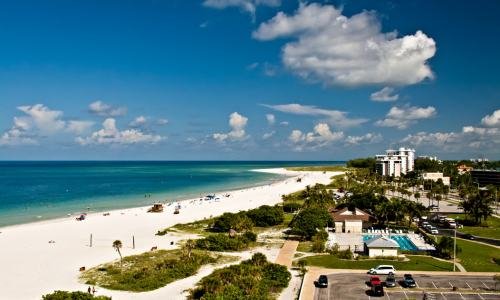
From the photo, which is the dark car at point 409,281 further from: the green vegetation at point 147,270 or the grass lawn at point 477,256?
the green vegetation at point 147,270

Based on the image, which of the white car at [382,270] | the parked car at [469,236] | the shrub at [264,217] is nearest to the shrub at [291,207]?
the shrub at [264,217]

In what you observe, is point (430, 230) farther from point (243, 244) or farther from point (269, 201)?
point (269, 201)

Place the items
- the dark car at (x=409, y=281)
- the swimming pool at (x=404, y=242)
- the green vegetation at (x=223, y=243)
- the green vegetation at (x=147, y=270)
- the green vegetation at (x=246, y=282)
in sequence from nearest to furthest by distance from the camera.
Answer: the green vegetation at (x=246, y=282) → the dark car at (x=409, y=281) → the green vegetation at (x=147, y=270) → the swimming pool at (x=404, y=242) → the green vegetation at (x=223, y=243)

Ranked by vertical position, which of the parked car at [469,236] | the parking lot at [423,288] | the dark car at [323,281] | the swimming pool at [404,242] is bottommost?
the parking lot at [423,288]

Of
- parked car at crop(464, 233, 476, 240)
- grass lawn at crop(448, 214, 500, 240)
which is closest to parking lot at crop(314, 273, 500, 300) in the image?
parked car at crop(464, 233, 476, 240)

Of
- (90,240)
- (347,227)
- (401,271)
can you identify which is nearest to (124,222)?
(90,240)

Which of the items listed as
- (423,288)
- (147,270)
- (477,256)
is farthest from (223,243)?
(477,256)

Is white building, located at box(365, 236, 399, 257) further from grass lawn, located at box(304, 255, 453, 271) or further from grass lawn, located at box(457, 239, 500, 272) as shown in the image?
grass lawn, located at box(457, 239, 500, 272)
